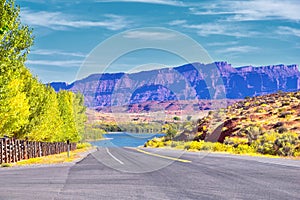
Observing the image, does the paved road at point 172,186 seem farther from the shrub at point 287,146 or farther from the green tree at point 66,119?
the green tree at point 66,119

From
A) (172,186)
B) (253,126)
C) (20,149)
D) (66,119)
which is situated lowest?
(20,149)

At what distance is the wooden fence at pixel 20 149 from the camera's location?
31.9 meters

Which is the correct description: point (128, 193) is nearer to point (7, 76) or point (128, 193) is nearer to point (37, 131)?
point (7, 76)

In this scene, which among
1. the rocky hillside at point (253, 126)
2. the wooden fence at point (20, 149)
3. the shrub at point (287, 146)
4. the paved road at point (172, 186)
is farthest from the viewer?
the rocky hillside at point (253, 126)

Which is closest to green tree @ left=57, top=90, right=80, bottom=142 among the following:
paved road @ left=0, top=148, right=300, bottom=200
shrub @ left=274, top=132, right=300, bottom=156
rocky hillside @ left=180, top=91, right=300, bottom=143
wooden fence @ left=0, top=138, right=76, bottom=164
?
wooden fence @ left=0, top=138, right=76, bottom=164

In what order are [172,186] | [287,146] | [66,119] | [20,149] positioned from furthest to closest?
[66,119] < [20,149] < [287,146] < [172,186]

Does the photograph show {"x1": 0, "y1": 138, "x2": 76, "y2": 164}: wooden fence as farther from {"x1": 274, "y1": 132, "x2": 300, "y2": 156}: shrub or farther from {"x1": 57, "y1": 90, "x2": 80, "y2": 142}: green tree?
{"x1": 274, "y1": 132, "x2": 300, "y2": 156}: shrub

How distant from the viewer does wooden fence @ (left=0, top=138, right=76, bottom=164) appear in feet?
105

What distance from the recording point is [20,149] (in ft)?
124

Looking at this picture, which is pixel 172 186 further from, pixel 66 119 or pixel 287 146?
pixel 66 119

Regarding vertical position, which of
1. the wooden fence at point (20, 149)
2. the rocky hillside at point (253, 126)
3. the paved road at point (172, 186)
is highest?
the rocky hillside at point (253, 126)

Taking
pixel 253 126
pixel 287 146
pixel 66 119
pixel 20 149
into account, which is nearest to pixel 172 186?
pixel 287 146

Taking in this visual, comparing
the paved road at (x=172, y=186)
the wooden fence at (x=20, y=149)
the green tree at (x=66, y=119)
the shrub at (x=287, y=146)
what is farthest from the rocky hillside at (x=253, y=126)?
the paved road at (x=172, y=186)

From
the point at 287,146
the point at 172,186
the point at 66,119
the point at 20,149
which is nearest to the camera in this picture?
the point at 172,186
